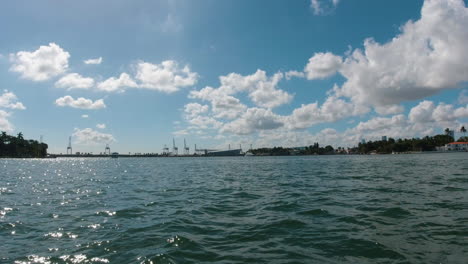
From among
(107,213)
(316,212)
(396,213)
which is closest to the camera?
(396,213)

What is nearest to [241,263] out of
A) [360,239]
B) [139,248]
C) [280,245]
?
[280,245]

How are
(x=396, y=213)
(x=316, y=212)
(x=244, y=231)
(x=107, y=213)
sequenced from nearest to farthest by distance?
(x=244, y=231) < (x=396, y=213) < (x=316, y=212) < (x=107, y=213)

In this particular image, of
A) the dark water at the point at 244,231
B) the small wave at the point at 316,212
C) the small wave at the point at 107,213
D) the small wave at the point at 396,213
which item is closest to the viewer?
the dark water at the point at 244,231

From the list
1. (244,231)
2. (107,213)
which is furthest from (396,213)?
(107,213)

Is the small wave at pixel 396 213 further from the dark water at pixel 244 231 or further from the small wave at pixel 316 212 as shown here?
the small wave at pixel 316 212

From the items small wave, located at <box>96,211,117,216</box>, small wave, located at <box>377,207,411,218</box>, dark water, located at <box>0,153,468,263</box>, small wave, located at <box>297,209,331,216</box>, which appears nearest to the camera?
dark water, located at <box>0,153,468,263</box>

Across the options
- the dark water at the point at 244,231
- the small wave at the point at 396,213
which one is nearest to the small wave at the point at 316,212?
the dark water at the point at 244,231

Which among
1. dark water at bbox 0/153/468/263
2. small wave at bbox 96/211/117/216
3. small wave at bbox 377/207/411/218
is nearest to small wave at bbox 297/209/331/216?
dark water at bbox 0/153/468/263

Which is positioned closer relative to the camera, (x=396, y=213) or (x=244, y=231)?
(x=244, y=231)

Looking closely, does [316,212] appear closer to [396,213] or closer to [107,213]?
[396,213]

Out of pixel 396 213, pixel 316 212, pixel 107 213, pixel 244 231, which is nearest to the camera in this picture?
pixel 244 231

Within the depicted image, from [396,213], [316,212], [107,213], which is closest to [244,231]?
[316,212]

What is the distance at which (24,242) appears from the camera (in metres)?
11.7

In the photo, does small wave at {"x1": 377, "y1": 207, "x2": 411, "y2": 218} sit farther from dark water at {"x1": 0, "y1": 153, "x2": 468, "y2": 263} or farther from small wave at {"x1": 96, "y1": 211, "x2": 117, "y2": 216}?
small wave at {"x1": 96, "y1": 211, "x2": 117, "y2": 216}
